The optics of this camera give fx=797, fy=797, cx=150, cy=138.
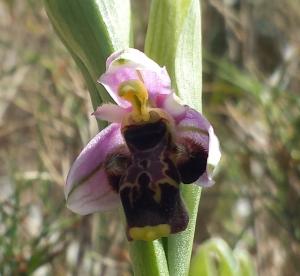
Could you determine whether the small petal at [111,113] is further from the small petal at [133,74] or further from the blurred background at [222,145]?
the blurred background at [222,145]

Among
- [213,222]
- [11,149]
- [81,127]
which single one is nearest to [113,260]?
[81,127]

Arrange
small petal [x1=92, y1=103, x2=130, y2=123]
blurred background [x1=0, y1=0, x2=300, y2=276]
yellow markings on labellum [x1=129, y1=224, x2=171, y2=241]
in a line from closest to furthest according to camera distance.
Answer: yellow markings on labellum [x1=129, y1=224, x2=171, y2=241], small petal [x1=92, y1=103, x2=130, y2=123], blurred background [x1=0, y1=0, x2=300, y2=276]

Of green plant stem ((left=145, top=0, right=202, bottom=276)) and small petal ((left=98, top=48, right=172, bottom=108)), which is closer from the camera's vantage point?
small petal ((left=98, top=48, right=172, bottom=108))

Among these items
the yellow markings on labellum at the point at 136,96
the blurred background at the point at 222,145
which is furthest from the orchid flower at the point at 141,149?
the blurred background at the point at 222,145

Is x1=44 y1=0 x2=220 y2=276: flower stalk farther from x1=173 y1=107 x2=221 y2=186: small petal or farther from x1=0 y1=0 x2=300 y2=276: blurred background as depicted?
x1=0 y1=0 x2=300 y2=276: blurred background

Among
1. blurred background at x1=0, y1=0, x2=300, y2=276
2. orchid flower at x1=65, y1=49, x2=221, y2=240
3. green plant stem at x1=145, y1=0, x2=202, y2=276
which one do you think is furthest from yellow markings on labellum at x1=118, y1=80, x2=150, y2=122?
blurred background at x1=0, y1=0, x2=300, y2=276

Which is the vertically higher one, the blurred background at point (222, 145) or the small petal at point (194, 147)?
the small petal at point (194, 147)
